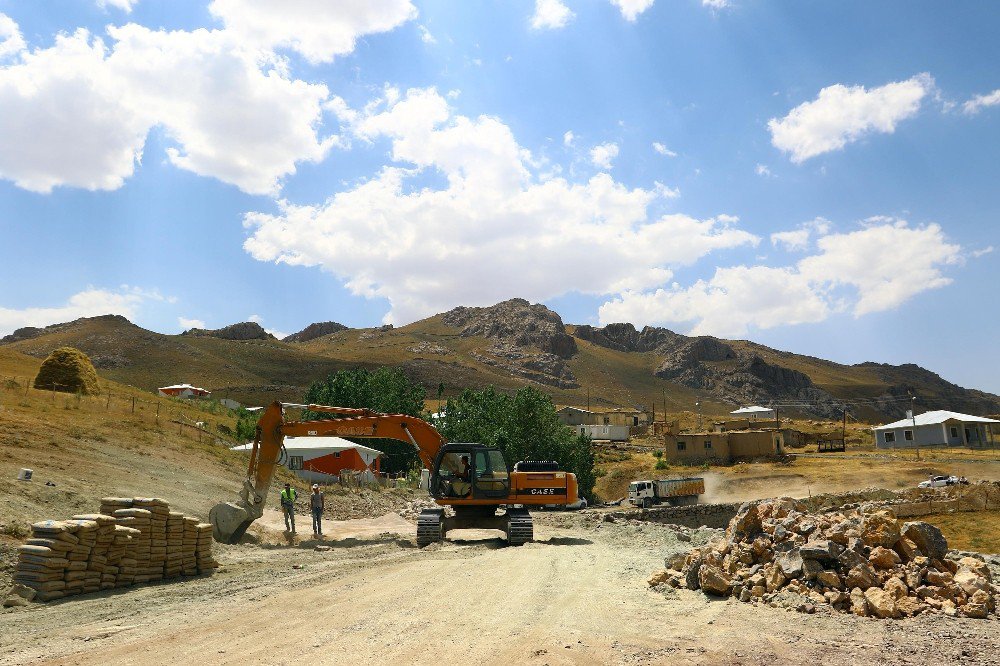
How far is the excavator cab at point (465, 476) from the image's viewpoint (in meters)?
22.2

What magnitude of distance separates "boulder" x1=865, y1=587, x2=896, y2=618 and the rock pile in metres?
13.6

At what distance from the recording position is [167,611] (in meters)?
11.6

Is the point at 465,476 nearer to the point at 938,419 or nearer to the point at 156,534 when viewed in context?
the point at 156,534

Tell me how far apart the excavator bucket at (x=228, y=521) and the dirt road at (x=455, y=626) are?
21.4ft

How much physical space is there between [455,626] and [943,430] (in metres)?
80.8

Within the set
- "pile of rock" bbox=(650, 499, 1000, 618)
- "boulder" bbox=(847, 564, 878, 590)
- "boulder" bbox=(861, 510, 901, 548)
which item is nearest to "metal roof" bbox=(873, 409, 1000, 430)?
"pile of rock" bbox=(650, 499, 1000, 618)

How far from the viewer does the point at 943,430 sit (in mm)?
74688

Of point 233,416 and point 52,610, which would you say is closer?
point 52,610

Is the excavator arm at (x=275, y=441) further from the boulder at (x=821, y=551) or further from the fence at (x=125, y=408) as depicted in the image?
the fence at (x=125, y=408)

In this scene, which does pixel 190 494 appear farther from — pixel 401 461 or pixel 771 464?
pixel 771 464

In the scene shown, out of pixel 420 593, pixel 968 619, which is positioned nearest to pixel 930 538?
pixel 968 619

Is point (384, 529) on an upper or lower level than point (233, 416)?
lower

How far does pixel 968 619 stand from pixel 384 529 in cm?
2370

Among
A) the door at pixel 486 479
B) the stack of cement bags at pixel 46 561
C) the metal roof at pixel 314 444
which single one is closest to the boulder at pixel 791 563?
the door at pixel 486 479
